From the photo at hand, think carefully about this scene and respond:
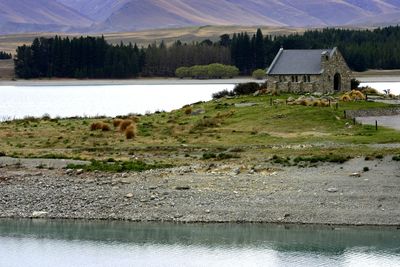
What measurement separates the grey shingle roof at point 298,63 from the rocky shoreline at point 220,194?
1404 inches

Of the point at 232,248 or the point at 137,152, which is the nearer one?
the point at 232,248

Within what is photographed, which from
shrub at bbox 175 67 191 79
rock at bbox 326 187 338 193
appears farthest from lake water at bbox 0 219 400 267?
shrub at bbox 175 67 191 79

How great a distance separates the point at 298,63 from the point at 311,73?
2.93m

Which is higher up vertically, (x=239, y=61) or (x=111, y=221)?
(x=239, y=61)

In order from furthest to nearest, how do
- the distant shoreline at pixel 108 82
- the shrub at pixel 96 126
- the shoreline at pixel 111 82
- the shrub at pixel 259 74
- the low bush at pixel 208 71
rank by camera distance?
1. the distant shoreline at pixel 108 82
2. the shoreline at pixel 111 82
3. the low bush at pixel 208 71
4. the shrub at pixel 259 74
5. the shrub at pixel 96 126

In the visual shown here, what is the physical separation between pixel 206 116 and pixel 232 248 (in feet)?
101

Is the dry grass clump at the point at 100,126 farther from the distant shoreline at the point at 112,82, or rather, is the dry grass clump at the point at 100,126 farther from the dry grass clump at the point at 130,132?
the distant shoreline at the point at 112,82

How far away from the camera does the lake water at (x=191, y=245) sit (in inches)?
1400

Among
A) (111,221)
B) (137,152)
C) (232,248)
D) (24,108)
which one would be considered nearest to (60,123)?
(137,152)

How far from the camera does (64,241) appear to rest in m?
38.8

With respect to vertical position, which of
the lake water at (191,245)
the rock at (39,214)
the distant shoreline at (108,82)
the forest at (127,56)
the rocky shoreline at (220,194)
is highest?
the forest at (127,56)

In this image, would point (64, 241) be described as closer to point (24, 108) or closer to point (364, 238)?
point (364, 238)

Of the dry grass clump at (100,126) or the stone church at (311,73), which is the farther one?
the stone church at (311,73)

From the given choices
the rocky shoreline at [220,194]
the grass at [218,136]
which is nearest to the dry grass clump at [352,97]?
the grass at [218,136]
